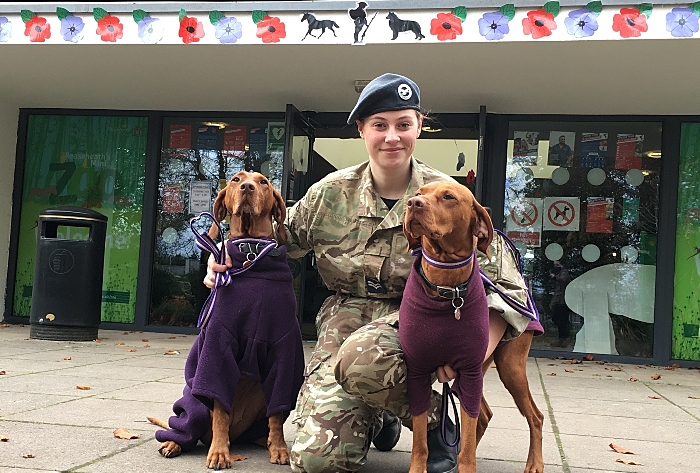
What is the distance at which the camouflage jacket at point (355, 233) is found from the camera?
328 cm

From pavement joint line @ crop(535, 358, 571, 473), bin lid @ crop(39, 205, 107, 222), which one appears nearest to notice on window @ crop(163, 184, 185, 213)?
bin lid @ crop(39, 205, 107, 222)

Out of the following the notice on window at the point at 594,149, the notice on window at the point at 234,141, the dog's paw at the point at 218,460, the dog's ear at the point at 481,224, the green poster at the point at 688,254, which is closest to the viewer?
the dog's ear at the point at 481,224

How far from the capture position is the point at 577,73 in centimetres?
702

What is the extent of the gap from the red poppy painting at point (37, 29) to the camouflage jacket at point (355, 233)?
4552mm

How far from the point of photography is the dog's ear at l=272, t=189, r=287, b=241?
335 cm

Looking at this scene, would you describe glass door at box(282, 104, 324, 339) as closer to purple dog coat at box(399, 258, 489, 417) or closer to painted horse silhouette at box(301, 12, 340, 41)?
painted horse silhouette at box(301, 12, 340, 41)

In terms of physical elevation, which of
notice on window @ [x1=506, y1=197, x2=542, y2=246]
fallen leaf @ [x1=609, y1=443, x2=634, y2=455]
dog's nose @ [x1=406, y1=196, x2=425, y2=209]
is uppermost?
notice on window @ [x1=506, y1=197, x2=542, y2=246]

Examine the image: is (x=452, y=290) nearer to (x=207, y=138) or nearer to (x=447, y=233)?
(x=447, y=233)

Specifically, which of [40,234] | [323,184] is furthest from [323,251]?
[40,234]

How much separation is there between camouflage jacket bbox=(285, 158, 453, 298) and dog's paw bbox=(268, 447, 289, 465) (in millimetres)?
791

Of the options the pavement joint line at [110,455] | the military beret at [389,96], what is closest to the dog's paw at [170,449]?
the pavement joint line at [110,455]

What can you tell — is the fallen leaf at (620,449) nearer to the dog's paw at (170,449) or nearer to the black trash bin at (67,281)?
the dog's paw at (170,449)

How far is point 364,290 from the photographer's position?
3398 millimetres

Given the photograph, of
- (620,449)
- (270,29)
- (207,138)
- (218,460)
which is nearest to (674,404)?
(620,449)
